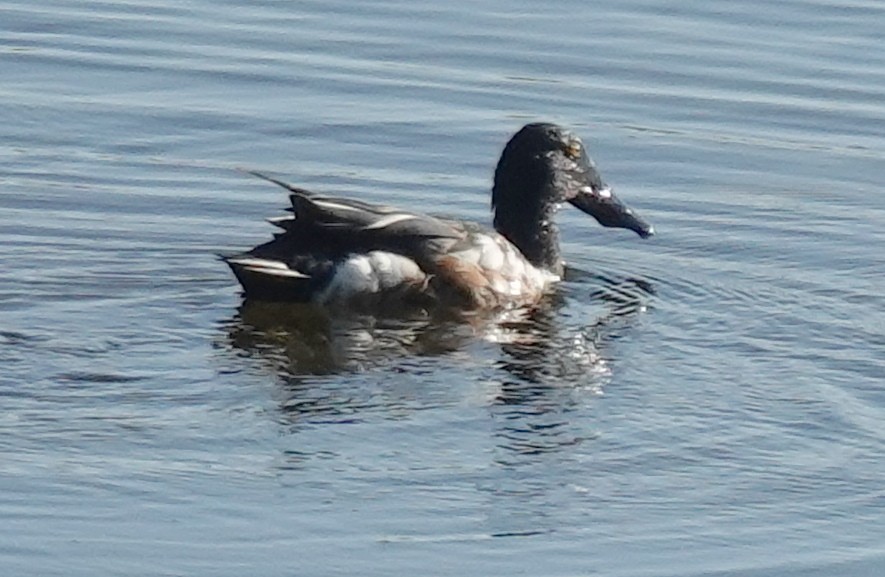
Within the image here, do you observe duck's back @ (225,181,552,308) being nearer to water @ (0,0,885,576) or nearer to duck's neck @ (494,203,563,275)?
water @ (0,0,885,576)

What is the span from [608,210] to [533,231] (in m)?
0.48

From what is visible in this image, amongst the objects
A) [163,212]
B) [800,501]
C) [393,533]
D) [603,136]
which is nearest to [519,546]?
[393,533]

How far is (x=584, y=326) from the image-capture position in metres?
12.1

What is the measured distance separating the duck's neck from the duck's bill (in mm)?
233

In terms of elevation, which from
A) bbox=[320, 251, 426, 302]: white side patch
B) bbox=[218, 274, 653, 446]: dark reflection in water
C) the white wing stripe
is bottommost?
bbox=[218, 274, 653, 446]: dark reflection in water

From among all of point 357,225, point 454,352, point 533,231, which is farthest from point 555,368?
point 533,231

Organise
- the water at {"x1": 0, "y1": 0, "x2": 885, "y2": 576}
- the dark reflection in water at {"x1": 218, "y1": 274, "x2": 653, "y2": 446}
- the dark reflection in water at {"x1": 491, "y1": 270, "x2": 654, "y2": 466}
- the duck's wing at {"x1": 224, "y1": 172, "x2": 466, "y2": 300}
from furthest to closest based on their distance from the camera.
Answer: the duck's wing at {"x1": 224, "y1": 172, "x2": 466, "y2": 300}, the dark reflection in water at {"x1": 218, "y1": 274, "x2": 653, "y2": 446}, the dark reflection in water at {"x1": 491, "y1": 270, "x2": 654, "y2": 466}, the water at {"x1": 0, "y1": 0, "x2": 885, "y2": 576}

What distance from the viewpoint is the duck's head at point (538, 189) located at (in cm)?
1302

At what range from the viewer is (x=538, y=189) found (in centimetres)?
1308

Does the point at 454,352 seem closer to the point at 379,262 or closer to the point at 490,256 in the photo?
the point at 379,262

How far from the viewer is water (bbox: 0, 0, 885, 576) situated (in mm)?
8883

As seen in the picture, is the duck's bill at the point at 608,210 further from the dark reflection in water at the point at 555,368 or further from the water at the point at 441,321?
the dark reflection in water at the point at 555,368

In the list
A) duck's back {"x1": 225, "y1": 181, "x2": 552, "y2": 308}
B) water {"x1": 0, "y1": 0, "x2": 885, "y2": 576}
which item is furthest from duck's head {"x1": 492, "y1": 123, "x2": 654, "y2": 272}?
duck's back {"x1": 225, "y1": 181, "x2": 552, "y2": 308}

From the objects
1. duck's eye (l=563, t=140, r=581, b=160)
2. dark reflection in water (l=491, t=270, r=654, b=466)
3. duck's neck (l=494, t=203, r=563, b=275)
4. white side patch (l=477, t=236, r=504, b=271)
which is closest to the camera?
dark reflection in water (l=491, t=270, r=654, b=466)
